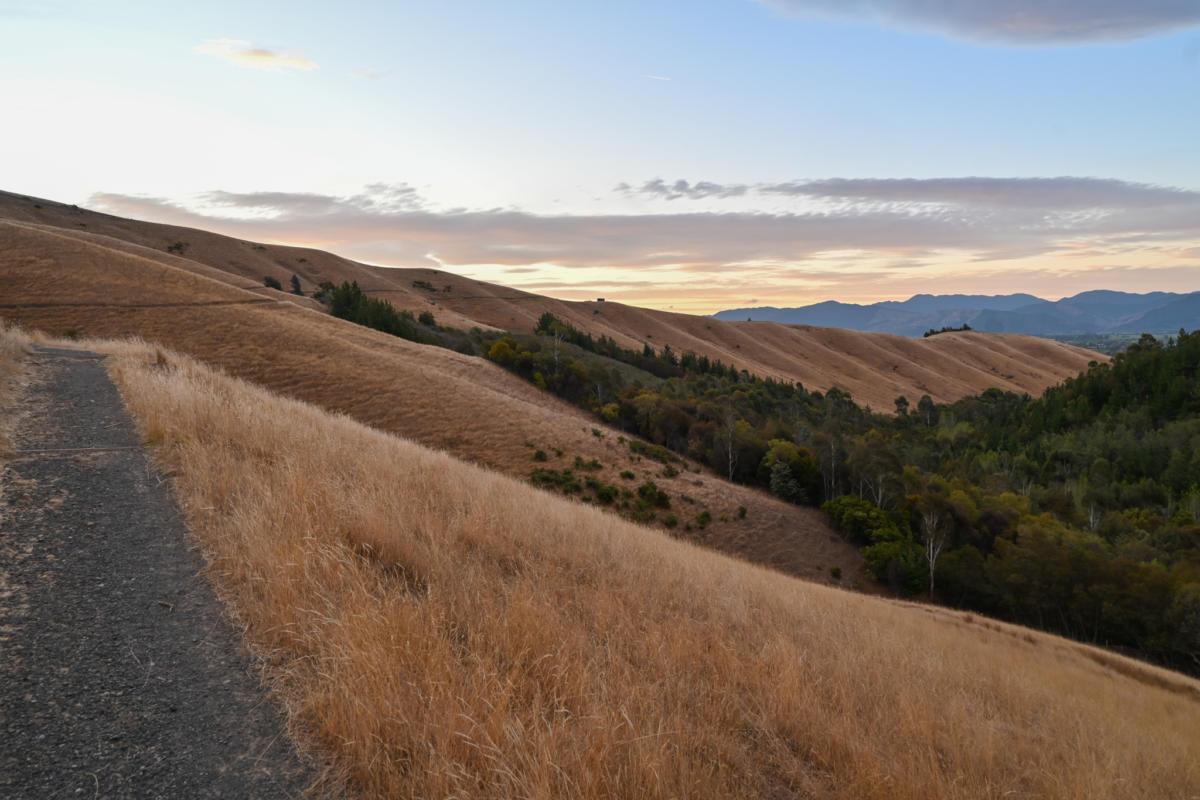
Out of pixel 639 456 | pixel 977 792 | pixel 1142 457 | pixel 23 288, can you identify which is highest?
pixel 23 288

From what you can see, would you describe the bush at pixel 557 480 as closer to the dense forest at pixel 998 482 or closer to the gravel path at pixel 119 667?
the dense forest at pixel 998 482

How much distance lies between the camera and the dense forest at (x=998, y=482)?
3988cm

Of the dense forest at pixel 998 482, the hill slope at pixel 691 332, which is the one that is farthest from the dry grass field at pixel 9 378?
the hill slope at pixel 691 332

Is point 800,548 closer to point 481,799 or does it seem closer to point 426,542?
point 426,542

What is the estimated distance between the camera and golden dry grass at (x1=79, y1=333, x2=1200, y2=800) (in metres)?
3.19

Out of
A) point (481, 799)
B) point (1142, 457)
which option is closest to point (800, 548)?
point (481, 799)

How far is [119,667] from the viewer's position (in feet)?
12.2

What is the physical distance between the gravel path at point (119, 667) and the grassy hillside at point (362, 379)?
2516 cm

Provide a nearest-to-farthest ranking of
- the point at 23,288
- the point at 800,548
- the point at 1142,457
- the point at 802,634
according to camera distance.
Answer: the point at 802,634
the point at 23,288
the point at 800,548
the point at 1142,457

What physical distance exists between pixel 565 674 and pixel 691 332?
154 meters

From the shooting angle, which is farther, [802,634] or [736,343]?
[736,343]

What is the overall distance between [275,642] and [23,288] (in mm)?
46041

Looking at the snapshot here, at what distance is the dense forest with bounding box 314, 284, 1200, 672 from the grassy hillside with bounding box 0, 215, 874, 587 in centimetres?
650

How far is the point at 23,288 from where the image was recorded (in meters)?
35.8
